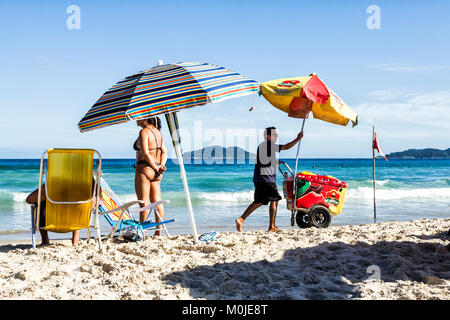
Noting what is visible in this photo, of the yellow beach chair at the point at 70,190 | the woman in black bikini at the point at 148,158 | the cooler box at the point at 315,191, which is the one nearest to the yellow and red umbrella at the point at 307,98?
the cooler box at the point at 315,191

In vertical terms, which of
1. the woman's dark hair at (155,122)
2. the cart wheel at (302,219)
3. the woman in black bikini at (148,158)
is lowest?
the cart wheel at (302,219)

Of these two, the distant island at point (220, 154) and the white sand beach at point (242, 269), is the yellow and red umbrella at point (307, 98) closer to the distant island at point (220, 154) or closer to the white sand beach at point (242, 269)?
the white sand beach at point (242, 269)

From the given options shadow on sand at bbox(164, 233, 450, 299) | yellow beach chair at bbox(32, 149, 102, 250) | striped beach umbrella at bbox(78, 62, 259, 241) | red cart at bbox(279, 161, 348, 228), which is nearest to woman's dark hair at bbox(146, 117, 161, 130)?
striped beach umbrella at bbox(78, 62, 259, 241)

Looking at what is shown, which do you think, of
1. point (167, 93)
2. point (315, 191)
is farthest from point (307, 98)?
point (167, 93)

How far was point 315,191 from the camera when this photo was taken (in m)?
6.87

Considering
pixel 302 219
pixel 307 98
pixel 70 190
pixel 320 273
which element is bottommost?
pixel 320 273

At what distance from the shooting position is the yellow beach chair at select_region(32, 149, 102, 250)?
16.9ft

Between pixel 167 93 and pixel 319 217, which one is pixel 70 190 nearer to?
pixel 167 93

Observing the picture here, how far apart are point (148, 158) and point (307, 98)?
218cm

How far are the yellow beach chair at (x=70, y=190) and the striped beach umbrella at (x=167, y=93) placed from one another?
0.39 metres

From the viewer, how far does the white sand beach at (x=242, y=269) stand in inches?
143

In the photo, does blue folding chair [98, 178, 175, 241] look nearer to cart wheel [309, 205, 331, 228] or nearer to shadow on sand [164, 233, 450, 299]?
shadow on sand [164, 233, 450, 299]

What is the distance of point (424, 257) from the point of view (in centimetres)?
Answer: 464
